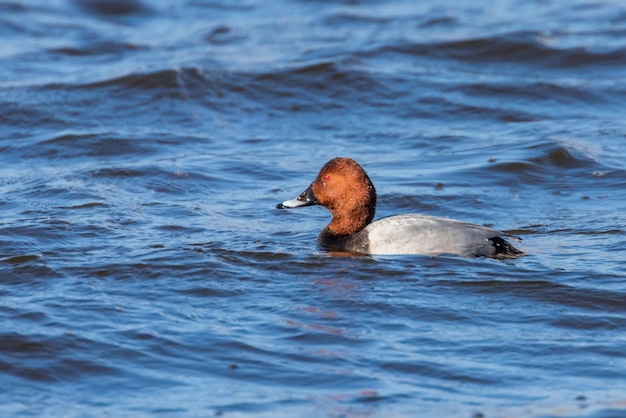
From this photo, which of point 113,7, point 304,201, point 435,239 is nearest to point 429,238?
point 435,239

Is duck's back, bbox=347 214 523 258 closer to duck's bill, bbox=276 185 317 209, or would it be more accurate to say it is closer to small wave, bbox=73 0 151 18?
duck's bill, bbox=276 185 317 209

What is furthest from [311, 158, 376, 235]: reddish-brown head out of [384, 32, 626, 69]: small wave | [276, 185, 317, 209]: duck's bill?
[384, 32, 626, 69]: small wave

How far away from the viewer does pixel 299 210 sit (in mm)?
9812

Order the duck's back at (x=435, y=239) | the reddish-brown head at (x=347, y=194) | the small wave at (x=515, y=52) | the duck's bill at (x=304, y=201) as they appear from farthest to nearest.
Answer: the small wave at (x=515, y=52) → the duck's bill at (x=304, y=201) → the reddish-brown head at (x=347, y=194) → the duck's back at (x=435, y=239)

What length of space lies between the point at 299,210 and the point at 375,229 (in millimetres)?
1848

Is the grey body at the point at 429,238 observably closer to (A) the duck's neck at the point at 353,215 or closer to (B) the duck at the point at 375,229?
(B) the duck at the point at 375,229

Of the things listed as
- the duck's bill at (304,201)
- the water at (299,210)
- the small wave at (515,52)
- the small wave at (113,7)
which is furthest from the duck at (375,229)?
the small wave at (113,7)

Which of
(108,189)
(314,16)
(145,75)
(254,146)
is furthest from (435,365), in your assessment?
(314,16)

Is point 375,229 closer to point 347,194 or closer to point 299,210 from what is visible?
point 347,194

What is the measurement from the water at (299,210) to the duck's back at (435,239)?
0.11 meters

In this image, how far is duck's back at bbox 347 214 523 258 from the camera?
7.79m

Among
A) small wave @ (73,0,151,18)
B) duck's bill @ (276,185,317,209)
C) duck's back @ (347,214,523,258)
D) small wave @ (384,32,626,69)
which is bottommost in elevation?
duck's back @ (347,214,523,258)

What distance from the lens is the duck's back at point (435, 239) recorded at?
307 inches

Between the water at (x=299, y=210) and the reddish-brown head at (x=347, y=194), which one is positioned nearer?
the water at (x=299, y=210)
